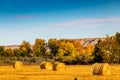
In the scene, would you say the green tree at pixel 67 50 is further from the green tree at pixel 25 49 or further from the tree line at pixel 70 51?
the green tree at pixel 25 49

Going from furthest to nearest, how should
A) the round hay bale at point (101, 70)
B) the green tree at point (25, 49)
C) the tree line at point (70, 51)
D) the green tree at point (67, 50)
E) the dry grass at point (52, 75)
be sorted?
the green tree at point (25, 49)
the green tree at point (67, 50)
the tree line at point (70, 51)
the round hay bale at point (101, 70)
the dry grass at point (52, 75)

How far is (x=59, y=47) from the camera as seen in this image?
10781 centimetres

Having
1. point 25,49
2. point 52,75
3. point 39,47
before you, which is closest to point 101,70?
point 52,75

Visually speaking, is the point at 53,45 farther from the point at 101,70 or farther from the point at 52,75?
the point at 52,75

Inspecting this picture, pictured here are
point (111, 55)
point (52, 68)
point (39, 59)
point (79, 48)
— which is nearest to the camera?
point (52, 68)

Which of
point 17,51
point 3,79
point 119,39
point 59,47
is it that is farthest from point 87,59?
point 3,79

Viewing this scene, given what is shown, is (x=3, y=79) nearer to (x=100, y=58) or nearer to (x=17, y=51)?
(x=100, y=58)

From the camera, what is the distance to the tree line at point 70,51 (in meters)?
88.9

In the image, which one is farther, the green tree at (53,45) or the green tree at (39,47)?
the green tree at (53,45)

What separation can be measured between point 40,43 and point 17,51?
716 centimetres

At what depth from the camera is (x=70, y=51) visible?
105 meters

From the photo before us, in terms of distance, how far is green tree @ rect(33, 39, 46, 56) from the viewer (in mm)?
104700

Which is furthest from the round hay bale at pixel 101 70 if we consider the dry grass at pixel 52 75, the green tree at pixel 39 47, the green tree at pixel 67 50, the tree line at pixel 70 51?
the green tree at pixel 39 47

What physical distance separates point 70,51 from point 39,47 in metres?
9.11
